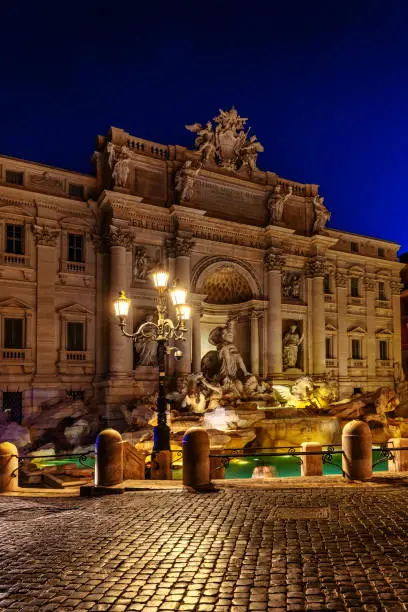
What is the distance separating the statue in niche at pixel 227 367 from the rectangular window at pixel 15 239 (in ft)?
35.4

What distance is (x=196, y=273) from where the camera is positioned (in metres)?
26.2

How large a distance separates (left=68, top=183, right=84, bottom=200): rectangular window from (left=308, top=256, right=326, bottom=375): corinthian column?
14.5 metres

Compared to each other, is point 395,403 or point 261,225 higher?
point 261,225

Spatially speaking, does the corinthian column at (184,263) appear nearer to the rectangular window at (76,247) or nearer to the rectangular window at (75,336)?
the rectangular window at (76,247)

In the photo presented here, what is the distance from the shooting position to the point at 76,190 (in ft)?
79.6

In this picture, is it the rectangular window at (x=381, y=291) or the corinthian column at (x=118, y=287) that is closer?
the corinthian column at (x=118, y=287)

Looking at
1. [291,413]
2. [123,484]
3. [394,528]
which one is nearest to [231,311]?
[291,413]

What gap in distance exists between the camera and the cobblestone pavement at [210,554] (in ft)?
14.4

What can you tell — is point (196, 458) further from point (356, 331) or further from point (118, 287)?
point (356, 331)

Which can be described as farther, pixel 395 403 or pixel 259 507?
pixel 395 403

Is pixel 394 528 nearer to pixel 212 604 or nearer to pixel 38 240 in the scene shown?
pixel 212 604

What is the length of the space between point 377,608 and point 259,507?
3.58m

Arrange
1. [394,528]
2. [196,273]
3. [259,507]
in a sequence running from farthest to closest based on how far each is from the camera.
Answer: [196,273]
[259,507]
[394,528]

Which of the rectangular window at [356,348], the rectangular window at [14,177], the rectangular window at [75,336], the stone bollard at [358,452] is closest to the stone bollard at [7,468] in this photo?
the stone bollard at [358,452]
